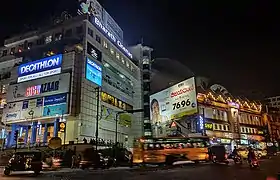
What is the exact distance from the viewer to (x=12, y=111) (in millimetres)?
63375

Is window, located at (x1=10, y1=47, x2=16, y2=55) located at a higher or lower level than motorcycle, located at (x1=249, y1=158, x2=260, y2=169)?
higher

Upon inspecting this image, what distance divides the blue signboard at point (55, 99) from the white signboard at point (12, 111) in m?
8.84

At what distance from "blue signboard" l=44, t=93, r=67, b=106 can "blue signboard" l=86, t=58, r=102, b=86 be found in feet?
24.3

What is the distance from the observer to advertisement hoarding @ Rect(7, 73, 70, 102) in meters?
58.0

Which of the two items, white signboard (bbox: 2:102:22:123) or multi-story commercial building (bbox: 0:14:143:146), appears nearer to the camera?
multi-story commercial building (bbox: 0:14:143:146)

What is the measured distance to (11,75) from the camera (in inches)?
2749

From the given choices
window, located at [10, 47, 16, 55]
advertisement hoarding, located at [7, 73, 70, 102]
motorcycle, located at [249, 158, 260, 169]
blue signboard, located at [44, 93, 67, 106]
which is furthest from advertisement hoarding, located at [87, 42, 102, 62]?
motorcycle, located at [249, 158, 260, 169]

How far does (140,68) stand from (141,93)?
995 cm

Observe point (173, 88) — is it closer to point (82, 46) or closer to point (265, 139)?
point (82, 46)

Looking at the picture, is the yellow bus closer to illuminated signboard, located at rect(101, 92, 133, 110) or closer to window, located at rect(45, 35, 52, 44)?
illuminated signboard, located at rect(101, 92, 133, 110)

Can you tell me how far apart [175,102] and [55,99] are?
91.7 ft

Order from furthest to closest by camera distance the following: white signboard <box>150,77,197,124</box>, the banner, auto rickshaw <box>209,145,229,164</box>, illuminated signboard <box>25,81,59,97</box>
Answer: the banner, illuminated signboard <box>25,81,59,97</box>, white signboard <box>150,77,197,124</box>, auto rickshaw <box>209,145,229,164</box>

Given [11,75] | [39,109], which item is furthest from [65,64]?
[11,75]

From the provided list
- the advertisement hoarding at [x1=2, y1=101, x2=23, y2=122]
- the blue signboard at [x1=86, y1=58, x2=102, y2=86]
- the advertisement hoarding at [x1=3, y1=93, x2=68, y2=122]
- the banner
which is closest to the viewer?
the advertisement hoarding at [x1=3, y1=93, x2=68, y2=122]
